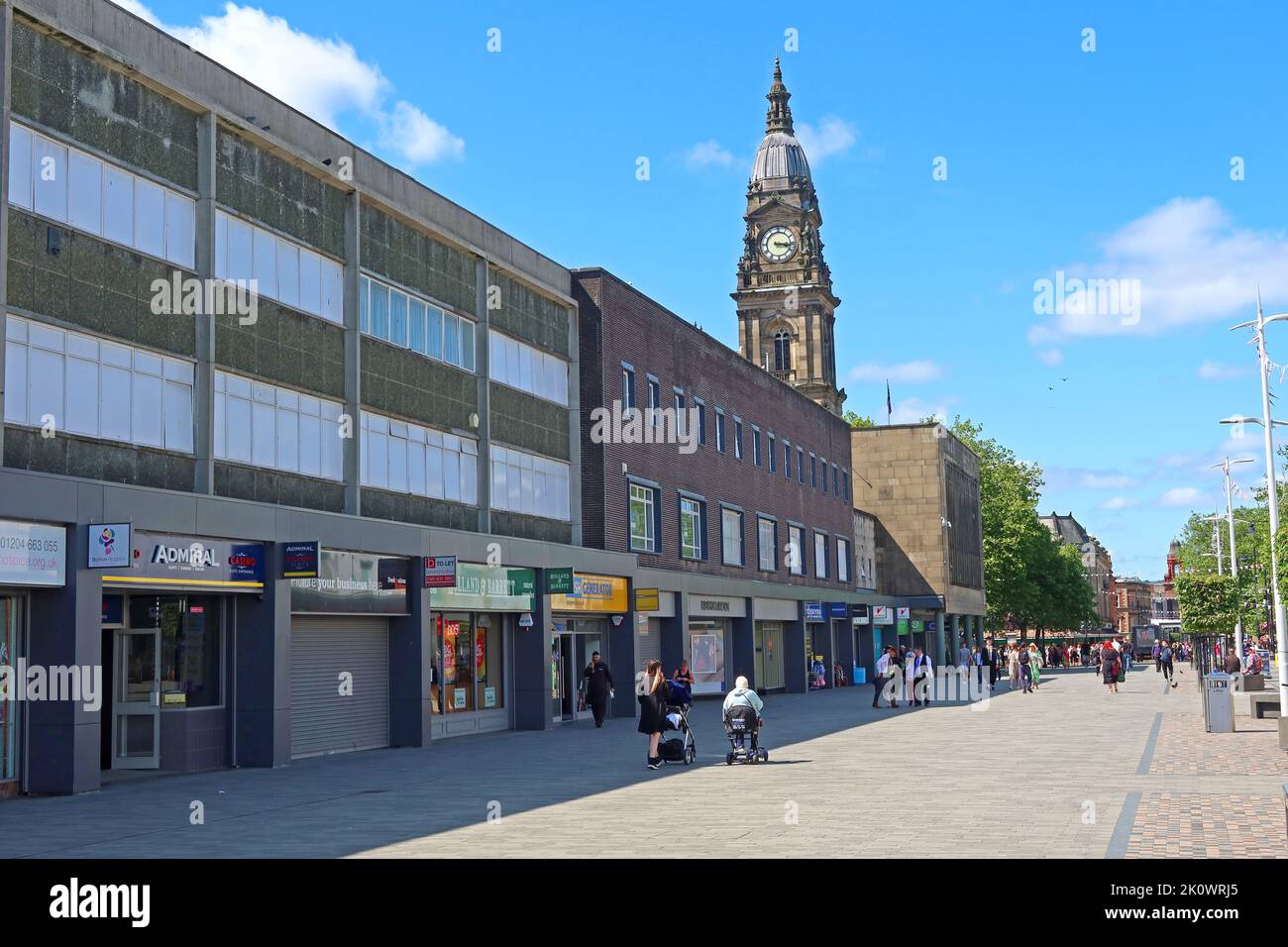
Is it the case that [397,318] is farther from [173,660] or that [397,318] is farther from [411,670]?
[173,660]

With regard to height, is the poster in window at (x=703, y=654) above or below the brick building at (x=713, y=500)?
below

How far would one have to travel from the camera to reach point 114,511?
67.4 ft

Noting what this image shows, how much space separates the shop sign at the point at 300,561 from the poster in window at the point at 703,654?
2291 cm

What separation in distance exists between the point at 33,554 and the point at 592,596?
781 inches

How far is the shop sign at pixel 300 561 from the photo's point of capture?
24125mm

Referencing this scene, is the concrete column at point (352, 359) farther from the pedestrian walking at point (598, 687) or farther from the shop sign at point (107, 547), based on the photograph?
the pedestrian walking at point (598, 687)

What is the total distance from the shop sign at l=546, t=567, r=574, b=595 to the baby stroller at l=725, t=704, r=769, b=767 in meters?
11.4

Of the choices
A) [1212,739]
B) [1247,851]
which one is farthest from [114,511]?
[1212,739]

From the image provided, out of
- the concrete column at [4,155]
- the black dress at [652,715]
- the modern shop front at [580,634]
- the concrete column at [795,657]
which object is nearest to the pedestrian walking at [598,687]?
the modern shop front at [580,634]

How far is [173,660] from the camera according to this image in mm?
23391

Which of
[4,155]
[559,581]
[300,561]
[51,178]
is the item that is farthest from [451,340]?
[4,155]

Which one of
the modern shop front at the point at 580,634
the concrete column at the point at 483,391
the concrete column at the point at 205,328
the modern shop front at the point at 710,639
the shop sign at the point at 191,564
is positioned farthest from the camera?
the modern shop front at the point at 710,639

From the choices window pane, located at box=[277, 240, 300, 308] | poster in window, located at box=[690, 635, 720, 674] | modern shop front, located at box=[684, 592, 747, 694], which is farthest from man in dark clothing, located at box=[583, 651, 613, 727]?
→ window pane, located at box=[277, 240, 300, 308]

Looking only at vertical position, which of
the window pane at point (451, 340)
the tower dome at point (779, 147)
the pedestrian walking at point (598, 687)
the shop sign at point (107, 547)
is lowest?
the pedestrian walking at point (598, 687)
